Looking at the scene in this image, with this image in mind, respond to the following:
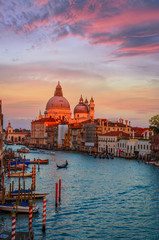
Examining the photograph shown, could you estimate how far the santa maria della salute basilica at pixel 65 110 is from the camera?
127 meters

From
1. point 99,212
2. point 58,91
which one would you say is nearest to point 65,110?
point 58,91

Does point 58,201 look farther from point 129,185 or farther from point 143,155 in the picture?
point 143,155

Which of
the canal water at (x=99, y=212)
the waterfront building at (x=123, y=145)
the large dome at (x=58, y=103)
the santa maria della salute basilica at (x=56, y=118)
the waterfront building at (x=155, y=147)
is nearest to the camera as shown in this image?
the canal water at (x=99, y=212)

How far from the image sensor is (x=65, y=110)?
132250 millimetres

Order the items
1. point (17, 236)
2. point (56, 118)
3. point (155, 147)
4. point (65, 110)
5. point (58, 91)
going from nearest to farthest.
A: 1. point (17, 236)
2. point (155, 147)
3. point (56, 118)
4. point (65, 110)
5. point (58, 91)

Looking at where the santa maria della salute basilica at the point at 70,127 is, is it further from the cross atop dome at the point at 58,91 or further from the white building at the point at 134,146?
the white building at the point at 134,146

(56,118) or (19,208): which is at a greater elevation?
(56,118)

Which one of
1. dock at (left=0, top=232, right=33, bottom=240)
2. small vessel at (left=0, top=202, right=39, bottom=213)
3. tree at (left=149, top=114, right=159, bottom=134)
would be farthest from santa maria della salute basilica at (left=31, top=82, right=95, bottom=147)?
dock at (left=0, top=232, right=33, bottom=240)

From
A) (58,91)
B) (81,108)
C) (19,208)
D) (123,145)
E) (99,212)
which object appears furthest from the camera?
(58,91)

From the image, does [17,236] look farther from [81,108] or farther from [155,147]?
[81,108]

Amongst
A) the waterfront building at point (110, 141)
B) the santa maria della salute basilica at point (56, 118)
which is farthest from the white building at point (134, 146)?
the santa maria della salute basilica at point (56, 118)

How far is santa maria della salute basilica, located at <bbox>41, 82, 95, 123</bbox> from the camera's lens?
127 m

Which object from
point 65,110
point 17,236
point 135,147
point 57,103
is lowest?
point 17,236

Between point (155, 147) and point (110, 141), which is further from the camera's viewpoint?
point (110, 141)
